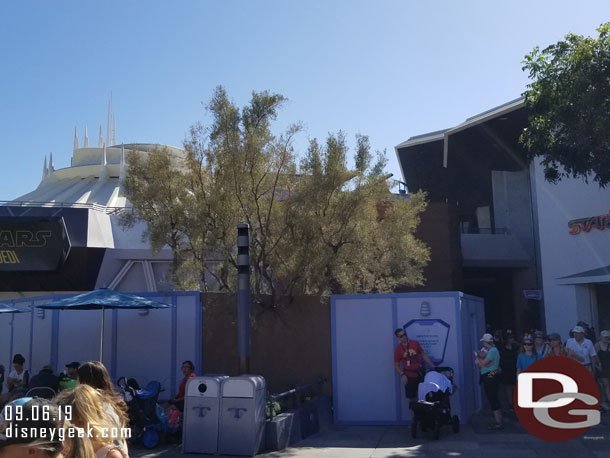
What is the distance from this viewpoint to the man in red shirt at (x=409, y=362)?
11.3m

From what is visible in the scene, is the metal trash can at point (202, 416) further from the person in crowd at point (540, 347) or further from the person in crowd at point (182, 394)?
the person in crowd at point (540, 347)

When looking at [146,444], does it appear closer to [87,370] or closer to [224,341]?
[224,341]

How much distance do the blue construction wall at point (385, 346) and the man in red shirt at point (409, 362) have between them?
479 millimetres

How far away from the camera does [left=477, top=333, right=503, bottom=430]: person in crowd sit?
426 inches

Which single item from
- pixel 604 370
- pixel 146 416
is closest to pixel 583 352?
pixel 604 370

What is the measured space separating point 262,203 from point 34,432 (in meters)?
10.5

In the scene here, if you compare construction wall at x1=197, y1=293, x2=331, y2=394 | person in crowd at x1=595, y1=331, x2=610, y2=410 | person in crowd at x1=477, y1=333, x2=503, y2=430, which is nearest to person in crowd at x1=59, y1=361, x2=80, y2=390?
construction wall at x1=197, y1=293, x2=331, y2=394

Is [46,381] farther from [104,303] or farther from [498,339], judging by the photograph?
[498,339]

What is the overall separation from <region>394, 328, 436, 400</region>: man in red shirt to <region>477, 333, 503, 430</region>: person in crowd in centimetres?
97

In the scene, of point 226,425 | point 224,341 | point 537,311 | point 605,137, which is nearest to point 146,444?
point 226,425

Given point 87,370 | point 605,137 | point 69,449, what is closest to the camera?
point 69,449

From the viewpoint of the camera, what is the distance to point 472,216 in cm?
3825

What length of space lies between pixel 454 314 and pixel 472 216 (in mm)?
Answer: 27556

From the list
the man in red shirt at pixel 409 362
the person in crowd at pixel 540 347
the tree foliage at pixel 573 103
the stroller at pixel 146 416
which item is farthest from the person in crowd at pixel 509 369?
the stroller at pixel 146 416
